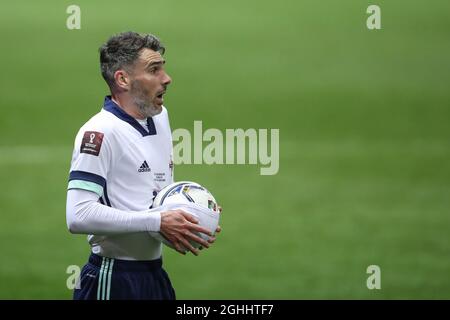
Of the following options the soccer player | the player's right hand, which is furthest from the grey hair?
the player's right hand

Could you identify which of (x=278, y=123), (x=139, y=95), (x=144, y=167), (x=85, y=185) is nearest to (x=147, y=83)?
(x=139, y=95)

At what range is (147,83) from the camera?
17.2 feet

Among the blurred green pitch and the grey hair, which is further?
the blurred green pitch

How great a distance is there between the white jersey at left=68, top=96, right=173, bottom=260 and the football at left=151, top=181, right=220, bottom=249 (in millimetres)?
118

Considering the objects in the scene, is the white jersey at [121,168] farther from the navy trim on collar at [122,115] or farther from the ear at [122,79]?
the ear at [122,79]

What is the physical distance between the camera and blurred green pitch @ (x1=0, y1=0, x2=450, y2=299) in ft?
36.0

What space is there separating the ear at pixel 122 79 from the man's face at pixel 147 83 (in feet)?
0.07

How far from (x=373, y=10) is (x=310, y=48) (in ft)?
7.62

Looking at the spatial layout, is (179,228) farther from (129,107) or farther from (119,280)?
(129,107)

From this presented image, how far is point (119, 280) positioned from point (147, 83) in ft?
3.41

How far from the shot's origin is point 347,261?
10.8 m

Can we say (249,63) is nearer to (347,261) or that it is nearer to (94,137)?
(347,261)

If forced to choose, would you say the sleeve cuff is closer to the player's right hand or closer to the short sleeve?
the short sleeve

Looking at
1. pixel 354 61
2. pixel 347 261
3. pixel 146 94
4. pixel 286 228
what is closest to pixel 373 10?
pixel 354 61
